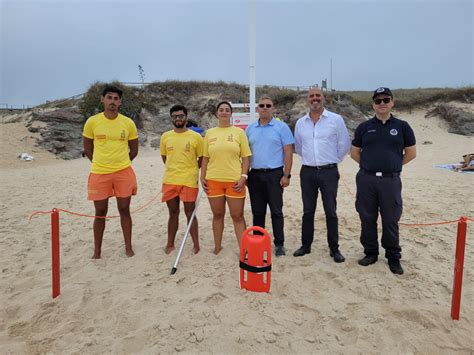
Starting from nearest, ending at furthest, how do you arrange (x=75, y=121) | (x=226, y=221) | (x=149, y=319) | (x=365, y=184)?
(x=149, y=319) → (x=365, y=184) → (x=226, y=221) → (x=75, y=121)

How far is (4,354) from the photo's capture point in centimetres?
262

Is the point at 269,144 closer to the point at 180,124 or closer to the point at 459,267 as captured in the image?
the point at 180,124

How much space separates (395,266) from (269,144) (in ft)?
6.79

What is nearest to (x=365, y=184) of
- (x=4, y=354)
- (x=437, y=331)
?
(x=437, y=331)

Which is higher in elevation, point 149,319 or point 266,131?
point 266,131

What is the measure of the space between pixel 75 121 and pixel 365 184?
17.3 metres

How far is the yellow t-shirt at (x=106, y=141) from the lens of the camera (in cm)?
400

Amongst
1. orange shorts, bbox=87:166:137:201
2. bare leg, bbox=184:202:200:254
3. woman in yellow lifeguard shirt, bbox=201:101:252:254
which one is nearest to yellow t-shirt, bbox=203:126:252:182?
woman in yellow lifeguard shirt, bbox=201:101:252:254

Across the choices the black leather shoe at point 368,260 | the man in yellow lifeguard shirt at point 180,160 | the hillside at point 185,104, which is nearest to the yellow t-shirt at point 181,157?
the man in yellow lifeguard shirt at point 180,160

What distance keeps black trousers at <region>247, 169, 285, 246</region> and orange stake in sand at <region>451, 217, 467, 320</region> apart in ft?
6.30

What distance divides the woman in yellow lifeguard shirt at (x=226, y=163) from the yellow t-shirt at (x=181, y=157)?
0.64 ft

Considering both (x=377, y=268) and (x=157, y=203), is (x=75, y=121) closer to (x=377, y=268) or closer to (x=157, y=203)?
(x=157, y=203)

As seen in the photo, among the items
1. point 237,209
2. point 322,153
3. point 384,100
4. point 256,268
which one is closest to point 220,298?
point 256,268

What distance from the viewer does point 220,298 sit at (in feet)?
10.9
